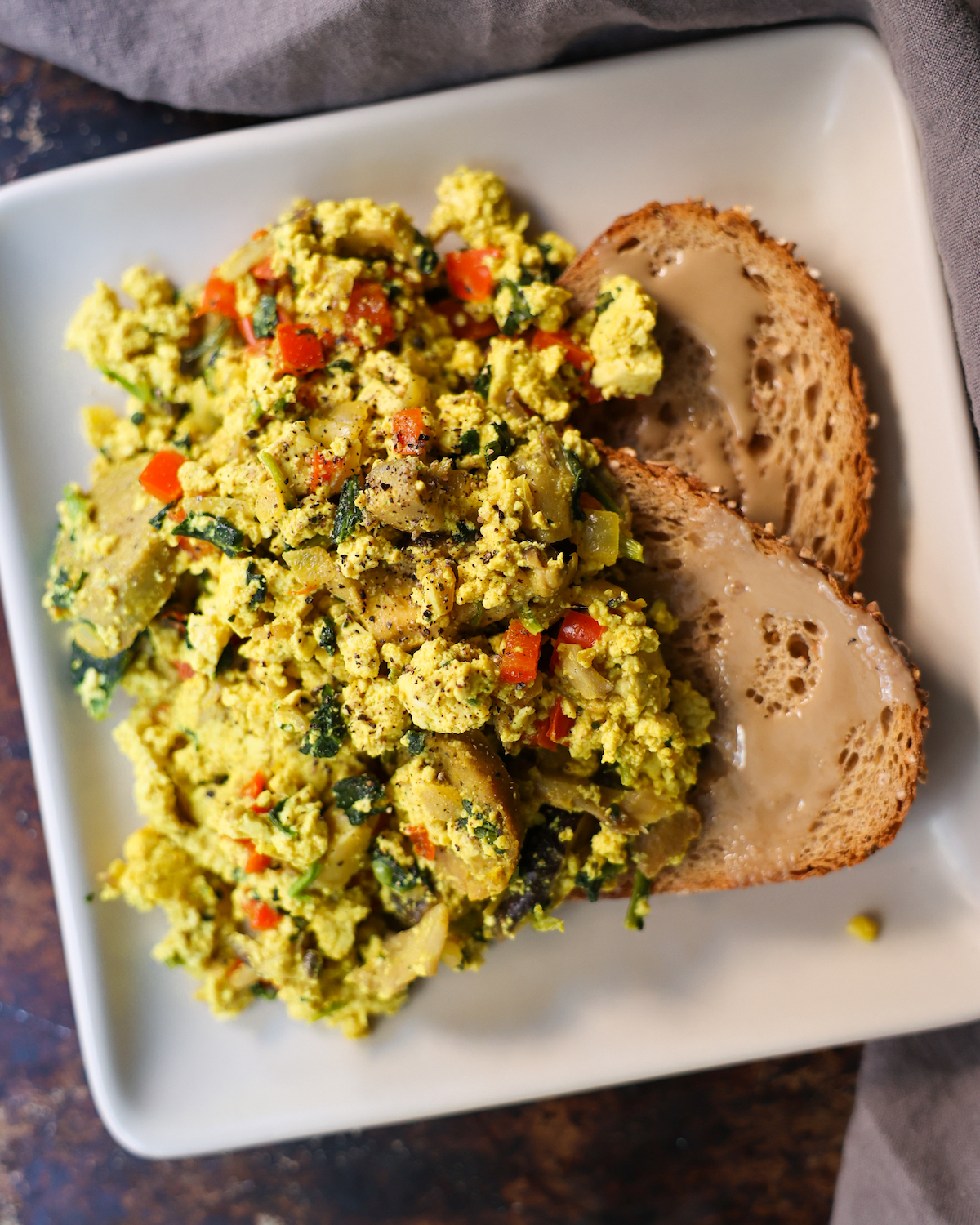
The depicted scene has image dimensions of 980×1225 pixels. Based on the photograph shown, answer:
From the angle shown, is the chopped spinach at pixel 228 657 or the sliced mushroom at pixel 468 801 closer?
the sliced mushroom at pixel 468 801

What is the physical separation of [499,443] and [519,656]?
510 mm

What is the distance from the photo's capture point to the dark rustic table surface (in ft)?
10.7

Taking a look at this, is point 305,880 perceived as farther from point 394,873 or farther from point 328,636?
point 328,636

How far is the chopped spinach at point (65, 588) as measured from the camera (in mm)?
2617

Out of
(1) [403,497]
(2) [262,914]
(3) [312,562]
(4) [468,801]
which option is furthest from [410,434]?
(2) [262,914]

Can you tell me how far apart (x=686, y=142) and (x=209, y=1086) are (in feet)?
10.4

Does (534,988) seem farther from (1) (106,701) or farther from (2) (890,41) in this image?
(2) (890,41)

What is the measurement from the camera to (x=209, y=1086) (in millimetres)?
2840

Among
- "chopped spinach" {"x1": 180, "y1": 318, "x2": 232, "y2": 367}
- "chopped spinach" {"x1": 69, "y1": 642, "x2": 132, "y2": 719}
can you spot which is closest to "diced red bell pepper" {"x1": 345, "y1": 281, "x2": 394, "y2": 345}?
"chopped spinach" {"x1": 180, "y1": 318, "x2": 232, "y2": 367}

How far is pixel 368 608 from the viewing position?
86.2 inches

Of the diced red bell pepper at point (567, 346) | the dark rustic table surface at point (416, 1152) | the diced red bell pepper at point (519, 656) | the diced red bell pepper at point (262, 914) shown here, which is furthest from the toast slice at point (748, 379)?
the dark rustic table surface at point (416, 1152)

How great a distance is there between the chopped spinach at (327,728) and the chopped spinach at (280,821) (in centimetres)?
22

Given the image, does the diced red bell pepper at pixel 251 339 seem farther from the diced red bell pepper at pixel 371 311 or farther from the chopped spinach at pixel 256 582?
the chopped spinach at pixel 256 582

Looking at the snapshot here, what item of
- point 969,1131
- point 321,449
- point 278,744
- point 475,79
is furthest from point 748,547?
point 969,1131
